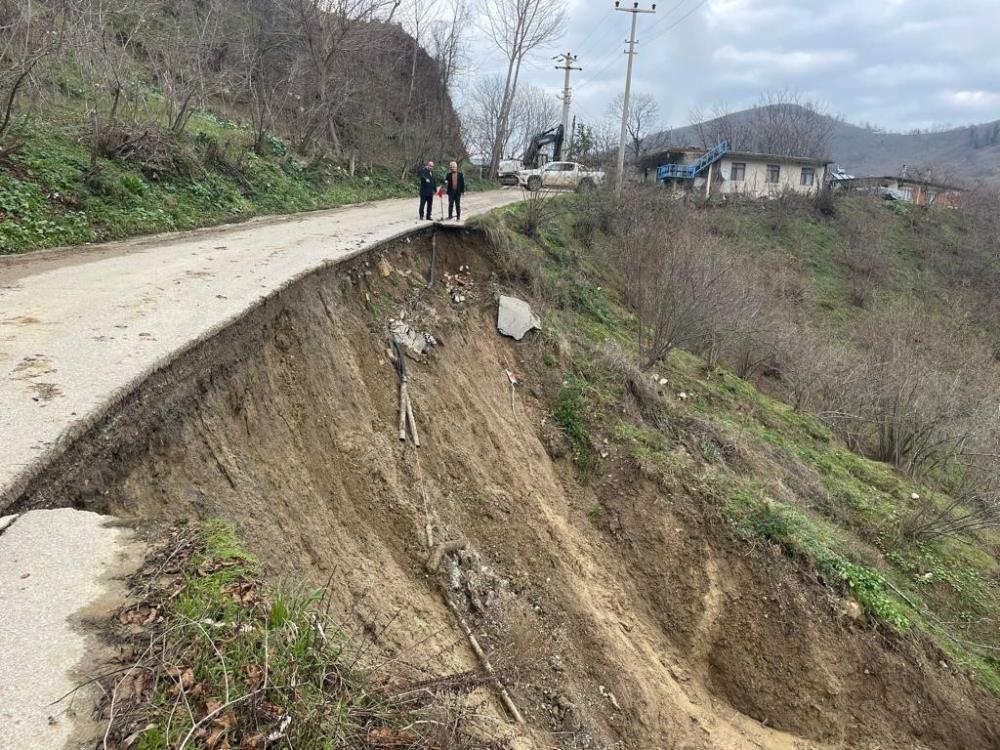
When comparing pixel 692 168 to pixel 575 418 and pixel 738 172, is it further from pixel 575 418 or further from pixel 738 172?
pixel 575 418

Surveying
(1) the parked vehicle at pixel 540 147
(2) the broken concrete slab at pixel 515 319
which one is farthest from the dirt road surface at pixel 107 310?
(1) the parked vehicle at pixel 540 147

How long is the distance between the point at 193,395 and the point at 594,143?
46286 mm

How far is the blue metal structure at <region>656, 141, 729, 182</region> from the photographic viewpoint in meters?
37.7

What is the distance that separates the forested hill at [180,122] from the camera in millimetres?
9438

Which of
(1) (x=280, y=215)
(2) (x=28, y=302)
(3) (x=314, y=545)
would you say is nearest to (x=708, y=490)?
(3) (x=314, y=545)

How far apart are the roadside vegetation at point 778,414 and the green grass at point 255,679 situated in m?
7.32

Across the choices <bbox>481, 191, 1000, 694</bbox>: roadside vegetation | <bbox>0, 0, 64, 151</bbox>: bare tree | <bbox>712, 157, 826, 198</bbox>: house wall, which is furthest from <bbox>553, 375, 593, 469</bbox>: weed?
<bbox>712, 157, 826, 198</bbox>: house wall

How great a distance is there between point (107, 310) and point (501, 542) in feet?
17.6

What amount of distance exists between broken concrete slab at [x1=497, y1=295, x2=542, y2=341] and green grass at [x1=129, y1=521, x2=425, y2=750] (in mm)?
8960

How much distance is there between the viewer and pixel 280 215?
13.8m

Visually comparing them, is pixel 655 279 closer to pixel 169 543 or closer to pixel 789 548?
pixel 789 548

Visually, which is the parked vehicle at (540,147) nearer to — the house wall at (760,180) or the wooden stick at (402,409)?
the house wall at (760,180)

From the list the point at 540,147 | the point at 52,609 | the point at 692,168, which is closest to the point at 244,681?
the point at 52,609

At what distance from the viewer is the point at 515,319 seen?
11.8 metres
